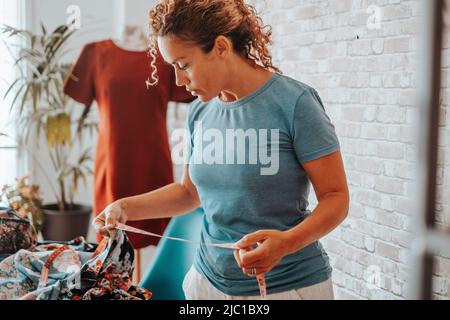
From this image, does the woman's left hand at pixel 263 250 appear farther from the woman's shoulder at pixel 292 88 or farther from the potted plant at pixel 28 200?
the potted plant at pixel 28 200

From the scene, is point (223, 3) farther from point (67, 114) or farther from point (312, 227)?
point (67, 114)

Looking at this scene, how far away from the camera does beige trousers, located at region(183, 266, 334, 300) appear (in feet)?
3.63

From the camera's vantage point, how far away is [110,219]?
3.89 feet

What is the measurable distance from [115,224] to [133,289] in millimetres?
130

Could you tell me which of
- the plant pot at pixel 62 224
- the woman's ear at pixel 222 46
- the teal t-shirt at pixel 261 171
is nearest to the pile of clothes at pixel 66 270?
the teal t-shirt at pixel 261 171

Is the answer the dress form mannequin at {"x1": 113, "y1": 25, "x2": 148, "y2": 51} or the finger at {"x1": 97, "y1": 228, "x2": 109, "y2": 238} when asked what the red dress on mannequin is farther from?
the finger at {"x1": 97, "y1": 228, "x2": 109, "y2": 238}

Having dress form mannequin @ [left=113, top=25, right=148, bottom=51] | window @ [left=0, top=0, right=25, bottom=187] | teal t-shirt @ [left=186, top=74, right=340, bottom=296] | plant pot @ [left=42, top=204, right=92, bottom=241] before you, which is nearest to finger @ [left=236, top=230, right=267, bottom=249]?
teal t-shirt @ [left=186, top=74, right=340, bottom=296]

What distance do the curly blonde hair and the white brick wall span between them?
2.41ft

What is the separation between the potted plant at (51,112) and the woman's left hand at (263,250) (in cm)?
184

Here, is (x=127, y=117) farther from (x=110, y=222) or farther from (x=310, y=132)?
(x=310, y=132)
